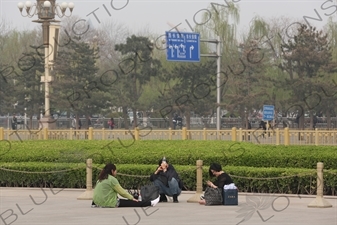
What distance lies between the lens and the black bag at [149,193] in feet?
47.9

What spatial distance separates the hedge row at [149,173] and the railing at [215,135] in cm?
842

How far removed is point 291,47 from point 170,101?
8904mm

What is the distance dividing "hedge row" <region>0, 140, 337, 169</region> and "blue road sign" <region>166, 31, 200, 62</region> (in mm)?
13862

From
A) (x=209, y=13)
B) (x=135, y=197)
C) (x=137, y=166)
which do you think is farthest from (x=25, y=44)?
(x=135, y=197)

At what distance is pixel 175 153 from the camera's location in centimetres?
1941

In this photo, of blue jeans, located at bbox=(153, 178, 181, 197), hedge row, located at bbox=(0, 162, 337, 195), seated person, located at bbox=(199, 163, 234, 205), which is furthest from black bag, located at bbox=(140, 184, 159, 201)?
hedge row, located at bbox=(0, 162, 337, 195)

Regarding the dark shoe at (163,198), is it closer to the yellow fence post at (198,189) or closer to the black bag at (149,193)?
the yellow fence post at (198,189)

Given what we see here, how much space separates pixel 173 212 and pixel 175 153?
5920 mm

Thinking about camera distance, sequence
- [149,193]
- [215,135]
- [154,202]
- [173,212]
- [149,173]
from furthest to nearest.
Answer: [215,135]
[149,173]
[149,193]
[154,202]
[173,212]

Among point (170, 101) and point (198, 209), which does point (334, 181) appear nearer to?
point (198, 209)

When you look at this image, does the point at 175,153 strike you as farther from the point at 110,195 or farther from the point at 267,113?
the point at 267,113

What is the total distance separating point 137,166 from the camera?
18500 mm

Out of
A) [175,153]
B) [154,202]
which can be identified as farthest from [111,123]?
[154,202]

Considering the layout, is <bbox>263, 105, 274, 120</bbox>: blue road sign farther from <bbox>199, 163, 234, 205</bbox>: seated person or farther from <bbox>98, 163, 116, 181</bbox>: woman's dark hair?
<bbox>98, 163, 116, 181</bbox>: woman's dark hair
